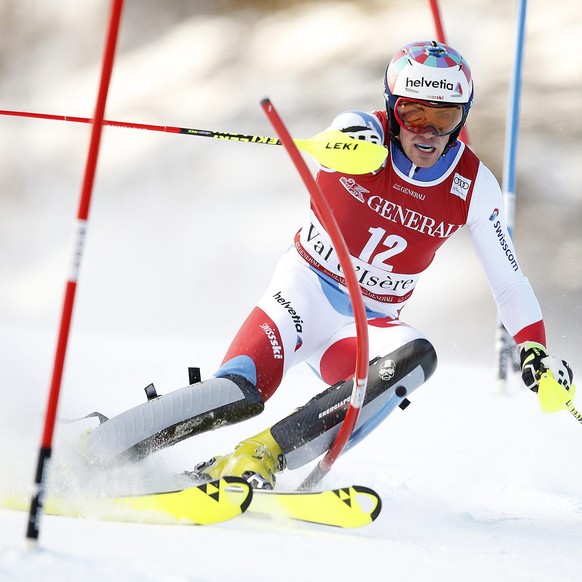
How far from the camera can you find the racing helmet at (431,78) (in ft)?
8.74

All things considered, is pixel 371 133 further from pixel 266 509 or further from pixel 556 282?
pixel 556 282

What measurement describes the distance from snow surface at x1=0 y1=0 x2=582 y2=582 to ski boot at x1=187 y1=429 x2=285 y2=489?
14 cm

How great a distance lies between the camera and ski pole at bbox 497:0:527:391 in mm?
4969

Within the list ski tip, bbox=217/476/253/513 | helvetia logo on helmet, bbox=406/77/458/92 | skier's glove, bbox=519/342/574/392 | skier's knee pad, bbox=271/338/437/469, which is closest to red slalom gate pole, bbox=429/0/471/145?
helvetia logo on helmet, bbox=406/77/458/92

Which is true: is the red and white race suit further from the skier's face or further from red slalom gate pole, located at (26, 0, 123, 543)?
red slalom gate pole, located at (26, 0, 123, 543)

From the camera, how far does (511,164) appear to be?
5.02 metres

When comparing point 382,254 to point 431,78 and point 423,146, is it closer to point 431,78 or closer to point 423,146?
point 423,146

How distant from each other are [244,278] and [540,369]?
6.63m

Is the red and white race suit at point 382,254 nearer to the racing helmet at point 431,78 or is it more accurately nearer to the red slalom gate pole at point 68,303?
the racing helmet at point 431,78

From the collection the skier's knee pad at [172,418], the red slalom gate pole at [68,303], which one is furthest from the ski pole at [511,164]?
the red slalom gate pole at [68,303]

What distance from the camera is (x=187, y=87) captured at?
40.3 feet

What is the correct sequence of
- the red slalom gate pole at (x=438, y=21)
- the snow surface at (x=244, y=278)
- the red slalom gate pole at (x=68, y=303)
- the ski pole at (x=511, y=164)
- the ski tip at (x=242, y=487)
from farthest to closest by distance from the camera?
the ski pole at (x=511, y=164)
the red slalom gate pole at (x=438, y=21)
the ski tip at (x=242, y=487)
the snow surface at (x=244, y=278)
the red slalom gate pole at (x=68, y=303)

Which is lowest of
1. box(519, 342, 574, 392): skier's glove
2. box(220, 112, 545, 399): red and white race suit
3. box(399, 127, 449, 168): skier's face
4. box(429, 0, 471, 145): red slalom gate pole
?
box(519, 342, 574, 392): skier's glove

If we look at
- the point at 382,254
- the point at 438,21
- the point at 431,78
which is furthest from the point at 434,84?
the point at 438,21
